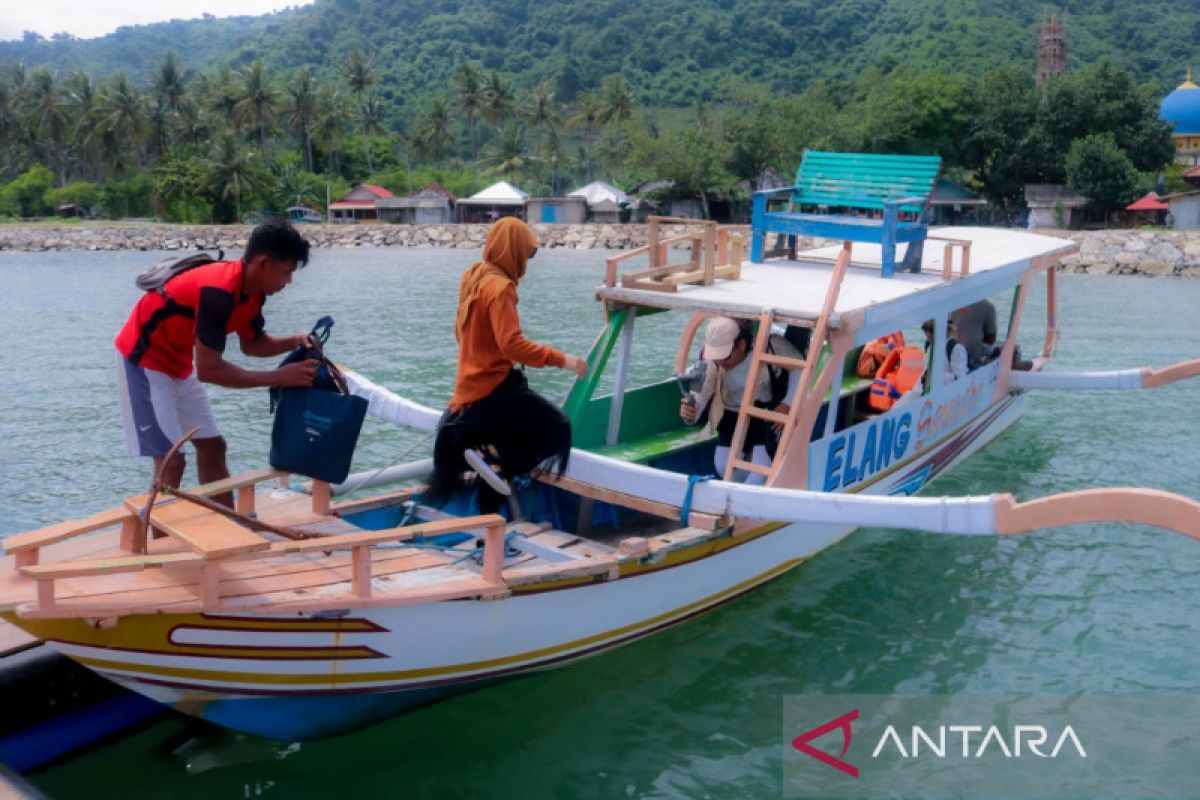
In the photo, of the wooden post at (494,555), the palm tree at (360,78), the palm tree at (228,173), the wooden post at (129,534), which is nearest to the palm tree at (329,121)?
the palm tree at (360,78)

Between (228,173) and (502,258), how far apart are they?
64.5 meters

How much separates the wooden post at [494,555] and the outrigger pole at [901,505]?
56.0 inches

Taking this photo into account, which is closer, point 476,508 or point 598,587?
point 598,587

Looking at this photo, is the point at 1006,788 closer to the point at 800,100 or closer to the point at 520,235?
the point at 520,235

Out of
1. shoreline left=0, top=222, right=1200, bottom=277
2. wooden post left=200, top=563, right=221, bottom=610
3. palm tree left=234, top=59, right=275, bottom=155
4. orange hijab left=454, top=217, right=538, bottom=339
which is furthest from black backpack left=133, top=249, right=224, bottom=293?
palm tree left=234, top=59, right=275, bottom=155

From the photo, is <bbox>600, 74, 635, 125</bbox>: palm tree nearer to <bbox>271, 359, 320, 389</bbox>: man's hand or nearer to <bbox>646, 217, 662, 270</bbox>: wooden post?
<bbox>646, 217, 662, 270</bbox>: wooden post

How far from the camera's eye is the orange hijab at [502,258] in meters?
5.75

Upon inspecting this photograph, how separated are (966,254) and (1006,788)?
437 cm

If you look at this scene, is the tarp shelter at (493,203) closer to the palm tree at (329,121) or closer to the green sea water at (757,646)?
the palm tree at (329,121)

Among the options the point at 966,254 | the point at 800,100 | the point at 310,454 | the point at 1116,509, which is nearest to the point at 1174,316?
the point at 966,254

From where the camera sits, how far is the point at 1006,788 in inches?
224

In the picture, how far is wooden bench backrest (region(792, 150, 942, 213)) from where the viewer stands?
8570mm

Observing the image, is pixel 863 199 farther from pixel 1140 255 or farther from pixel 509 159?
pixel 509 159

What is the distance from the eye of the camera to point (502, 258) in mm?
5781
